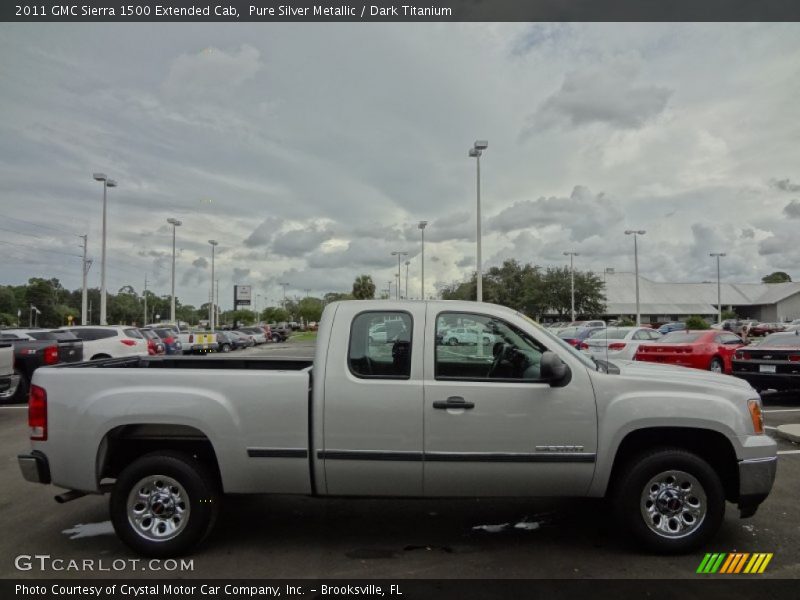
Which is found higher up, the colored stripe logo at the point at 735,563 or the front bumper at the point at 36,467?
the front bumper at the point at 36,467

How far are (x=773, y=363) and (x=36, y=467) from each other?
39.9ft

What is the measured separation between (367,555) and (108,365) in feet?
9.22

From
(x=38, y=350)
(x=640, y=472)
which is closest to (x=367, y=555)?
(x=640, y=472)

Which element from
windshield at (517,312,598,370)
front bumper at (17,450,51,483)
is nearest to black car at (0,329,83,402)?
front bumper at (17,450,51,483)

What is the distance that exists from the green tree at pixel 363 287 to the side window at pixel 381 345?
72.4 m

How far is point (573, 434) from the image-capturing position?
4324 mm

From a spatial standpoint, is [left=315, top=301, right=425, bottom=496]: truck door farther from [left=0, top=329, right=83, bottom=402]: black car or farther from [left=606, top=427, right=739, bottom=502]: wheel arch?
[left=0, top=329, right=83, bottom=402]: black car

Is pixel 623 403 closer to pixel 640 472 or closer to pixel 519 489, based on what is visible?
pixel 640 472

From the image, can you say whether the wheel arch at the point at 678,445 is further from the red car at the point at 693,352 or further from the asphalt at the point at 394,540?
the red car at the point at 693,352

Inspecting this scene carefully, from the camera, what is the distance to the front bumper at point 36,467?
4453 mm

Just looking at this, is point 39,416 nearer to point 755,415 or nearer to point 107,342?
point 755,415

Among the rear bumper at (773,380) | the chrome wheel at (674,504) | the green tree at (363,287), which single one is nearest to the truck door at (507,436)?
the chrome wheel at (674,504)

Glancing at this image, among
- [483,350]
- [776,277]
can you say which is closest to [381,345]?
[483,350]
